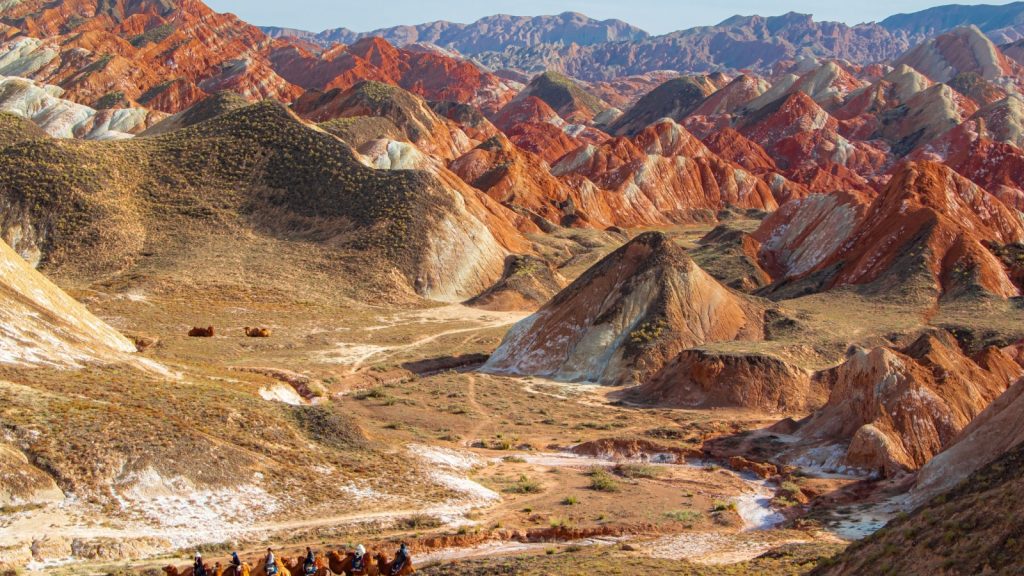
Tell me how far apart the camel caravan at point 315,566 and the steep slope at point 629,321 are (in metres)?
27.5

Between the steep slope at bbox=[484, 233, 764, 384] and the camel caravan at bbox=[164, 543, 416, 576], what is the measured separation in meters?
27.5

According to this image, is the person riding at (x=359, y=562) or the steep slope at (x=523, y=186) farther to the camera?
the steep slope at (x=523, y=186)

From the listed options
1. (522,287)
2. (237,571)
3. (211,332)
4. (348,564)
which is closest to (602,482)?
(348,564)

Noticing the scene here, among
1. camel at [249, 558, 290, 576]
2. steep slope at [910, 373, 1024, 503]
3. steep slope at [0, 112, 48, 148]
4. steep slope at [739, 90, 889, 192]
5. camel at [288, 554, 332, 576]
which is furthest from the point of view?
steep slope at [739, 90, 889, 192]

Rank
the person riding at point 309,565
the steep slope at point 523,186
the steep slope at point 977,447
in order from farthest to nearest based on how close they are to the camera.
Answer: the steep slope at point 523,186 → the steep slope at point 977,447 → the person riding at point 309,565

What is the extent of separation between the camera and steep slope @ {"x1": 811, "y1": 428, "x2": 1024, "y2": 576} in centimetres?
1423

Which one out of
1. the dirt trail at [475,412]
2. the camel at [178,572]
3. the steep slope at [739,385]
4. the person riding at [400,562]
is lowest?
the camel at [178,572]

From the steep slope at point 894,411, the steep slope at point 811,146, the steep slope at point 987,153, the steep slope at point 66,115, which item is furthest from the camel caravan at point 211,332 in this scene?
the steep slope at point 811,146

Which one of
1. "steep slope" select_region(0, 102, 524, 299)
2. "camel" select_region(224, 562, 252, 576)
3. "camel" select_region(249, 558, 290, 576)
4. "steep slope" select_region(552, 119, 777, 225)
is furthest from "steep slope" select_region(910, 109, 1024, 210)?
"camel" select_region(224, 562, 252, 576)

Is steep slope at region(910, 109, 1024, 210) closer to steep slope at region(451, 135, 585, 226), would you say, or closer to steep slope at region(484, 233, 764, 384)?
steep slope at region(451, 135, 585, 226)

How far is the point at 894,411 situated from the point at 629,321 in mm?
17797

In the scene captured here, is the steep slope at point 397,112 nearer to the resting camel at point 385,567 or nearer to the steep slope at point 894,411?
the steep slope at point 894,411

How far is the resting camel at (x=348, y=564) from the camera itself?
64.3ft

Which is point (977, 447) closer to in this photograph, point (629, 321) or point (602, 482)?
point (602, 482)
